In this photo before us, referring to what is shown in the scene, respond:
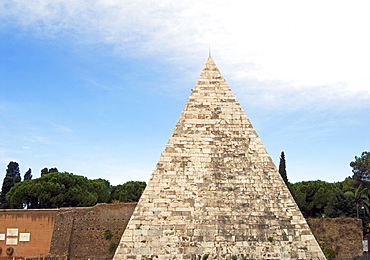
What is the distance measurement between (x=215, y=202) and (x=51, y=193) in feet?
56.4

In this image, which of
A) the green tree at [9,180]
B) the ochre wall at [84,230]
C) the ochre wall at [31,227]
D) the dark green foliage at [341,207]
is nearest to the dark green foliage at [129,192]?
the green tree at [9,180]

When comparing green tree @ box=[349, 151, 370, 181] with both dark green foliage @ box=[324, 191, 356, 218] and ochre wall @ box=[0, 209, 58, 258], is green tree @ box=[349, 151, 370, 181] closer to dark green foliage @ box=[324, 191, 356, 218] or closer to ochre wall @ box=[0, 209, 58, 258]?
dark green foliage @ box=[324, 191, 356, 218]

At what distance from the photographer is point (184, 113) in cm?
1083

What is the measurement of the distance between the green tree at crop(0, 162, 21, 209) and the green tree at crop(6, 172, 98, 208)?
2.63 m

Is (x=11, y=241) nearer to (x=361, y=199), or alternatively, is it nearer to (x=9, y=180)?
(x=9, y=180)

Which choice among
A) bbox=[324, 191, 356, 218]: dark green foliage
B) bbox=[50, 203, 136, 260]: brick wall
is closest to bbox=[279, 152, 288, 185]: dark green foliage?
bbox=[324, 191, 356, 218]: dark green foliage

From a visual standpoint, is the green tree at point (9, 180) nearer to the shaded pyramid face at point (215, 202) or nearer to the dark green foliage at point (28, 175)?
the dark green foliage at point (28, 175)

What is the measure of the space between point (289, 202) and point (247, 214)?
3.50 feet

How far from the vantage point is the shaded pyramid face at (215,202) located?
9391 millimetres

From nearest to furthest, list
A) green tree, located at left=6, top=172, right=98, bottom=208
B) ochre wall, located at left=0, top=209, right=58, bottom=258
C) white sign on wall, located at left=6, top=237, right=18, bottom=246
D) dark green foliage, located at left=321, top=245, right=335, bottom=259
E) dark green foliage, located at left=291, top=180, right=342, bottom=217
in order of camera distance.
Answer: dark green foliage, located at left=321, top=245, right=335, bottom=259
ochre wall, located at left=0, top=209, right=58, bottom=258
white sign on wall, located at left=6, top=237, right=18, bottom=246
green tree, located at left=6, top=172, right=98, bottom=208
dark green foliage, located at left=291, top=180, right=342, bottom=217

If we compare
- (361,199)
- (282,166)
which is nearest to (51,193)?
(282,166)

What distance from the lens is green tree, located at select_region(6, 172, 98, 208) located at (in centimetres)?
2445

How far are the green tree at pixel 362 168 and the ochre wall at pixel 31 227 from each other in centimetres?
1739

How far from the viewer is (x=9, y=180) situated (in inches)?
1178
